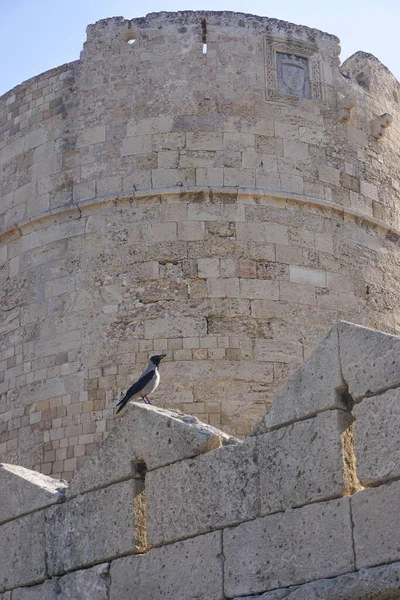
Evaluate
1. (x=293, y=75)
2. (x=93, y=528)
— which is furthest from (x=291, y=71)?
(x=93, y=528)

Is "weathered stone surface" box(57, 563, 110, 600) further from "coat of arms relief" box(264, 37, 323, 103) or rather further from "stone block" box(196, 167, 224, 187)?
"coat of arms relief" box(264, 37, 323, 103)

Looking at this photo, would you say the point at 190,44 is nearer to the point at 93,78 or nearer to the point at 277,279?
the point at 93,78

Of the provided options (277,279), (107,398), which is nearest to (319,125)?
(277,279)

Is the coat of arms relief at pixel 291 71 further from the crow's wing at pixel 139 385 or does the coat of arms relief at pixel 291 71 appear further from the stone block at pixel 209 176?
the crow's wing at pixel 139 385

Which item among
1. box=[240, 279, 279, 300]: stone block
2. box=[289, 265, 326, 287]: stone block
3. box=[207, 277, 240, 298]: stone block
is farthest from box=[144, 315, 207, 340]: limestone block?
box=[289, 265, 326, 287]: stone block

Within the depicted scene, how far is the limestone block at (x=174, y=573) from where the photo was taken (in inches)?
219

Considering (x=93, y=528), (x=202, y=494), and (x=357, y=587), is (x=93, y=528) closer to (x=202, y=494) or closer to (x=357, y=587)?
(x=202, y=494)

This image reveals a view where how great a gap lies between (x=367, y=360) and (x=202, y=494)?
4.01 ft

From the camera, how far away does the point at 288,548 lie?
17.2ft

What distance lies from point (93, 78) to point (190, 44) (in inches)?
40.0

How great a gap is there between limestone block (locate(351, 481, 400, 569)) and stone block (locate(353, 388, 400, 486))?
0.22 ft

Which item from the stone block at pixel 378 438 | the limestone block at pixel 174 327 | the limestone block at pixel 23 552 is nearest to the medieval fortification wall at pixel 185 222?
the limestone block at pixel 174 327

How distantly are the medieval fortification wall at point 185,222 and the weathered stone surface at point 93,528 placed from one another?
282 cm

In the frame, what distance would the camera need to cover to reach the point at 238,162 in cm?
1002
